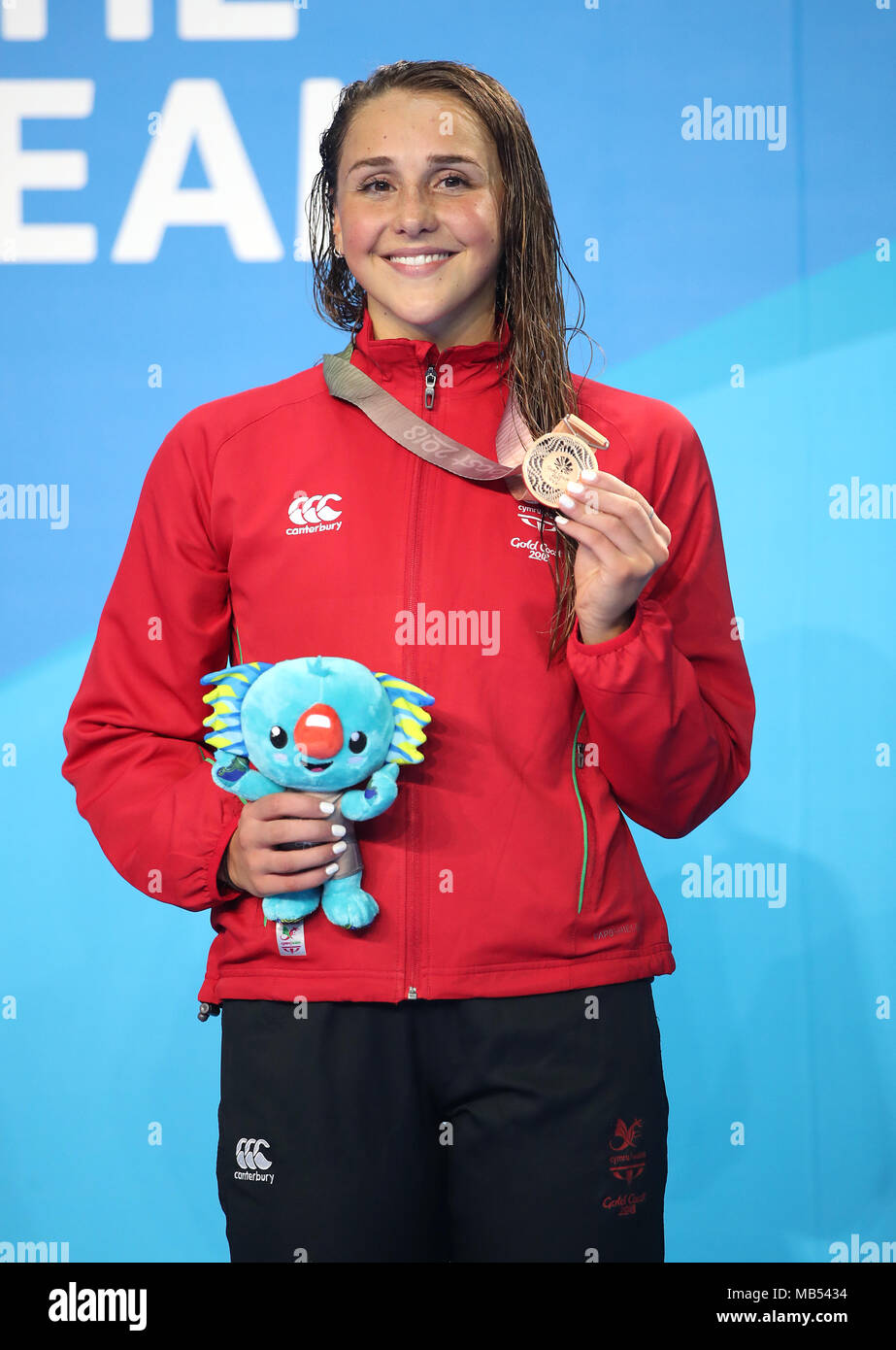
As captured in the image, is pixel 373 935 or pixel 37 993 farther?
pixel 37 993

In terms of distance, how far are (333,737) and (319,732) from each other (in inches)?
0.6

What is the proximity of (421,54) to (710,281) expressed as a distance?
697 mm

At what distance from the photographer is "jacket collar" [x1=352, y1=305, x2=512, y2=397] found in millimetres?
1511

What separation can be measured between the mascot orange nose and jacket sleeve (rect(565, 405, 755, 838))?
25cm

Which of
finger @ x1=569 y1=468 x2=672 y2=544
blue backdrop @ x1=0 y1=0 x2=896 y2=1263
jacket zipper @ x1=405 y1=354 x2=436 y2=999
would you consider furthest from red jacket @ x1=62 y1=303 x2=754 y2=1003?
blue backdrop @ x1=0 y1=0 x2=896 y2=1263

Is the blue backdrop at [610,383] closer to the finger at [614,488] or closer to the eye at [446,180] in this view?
the eye at [446,180]

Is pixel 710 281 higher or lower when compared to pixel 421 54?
lower

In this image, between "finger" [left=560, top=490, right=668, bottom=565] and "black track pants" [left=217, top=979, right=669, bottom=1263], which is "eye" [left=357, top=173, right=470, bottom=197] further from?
"black track pants" [left=217, top=979, right=669, bottom=1263]

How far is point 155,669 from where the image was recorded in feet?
4.97

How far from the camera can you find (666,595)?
4.98ft

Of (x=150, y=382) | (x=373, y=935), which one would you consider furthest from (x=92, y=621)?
(x=373, y=935)

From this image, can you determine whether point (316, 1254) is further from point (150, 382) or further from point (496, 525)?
point (150, 382)

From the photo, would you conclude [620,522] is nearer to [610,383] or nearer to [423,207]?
[423,207]

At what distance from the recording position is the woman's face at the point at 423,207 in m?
1.48
